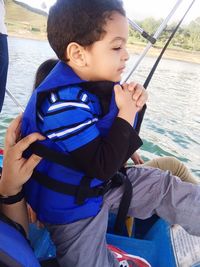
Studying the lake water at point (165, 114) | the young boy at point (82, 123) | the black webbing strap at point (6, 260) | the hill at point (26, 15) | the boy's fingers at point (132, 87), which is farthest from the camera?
the lake water at point (165, 114)

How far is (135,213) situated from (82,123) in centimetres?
42

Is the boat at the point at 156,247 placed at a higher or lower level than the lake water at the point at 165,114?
higher

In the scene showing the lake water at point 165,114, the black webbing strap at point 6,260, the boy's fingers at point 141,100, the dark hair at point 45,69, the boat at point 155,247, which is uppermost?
the boy's fingers at point 141,100

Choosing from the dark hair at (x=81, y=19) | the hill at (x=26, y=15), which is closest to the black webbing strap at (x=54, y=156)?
the dark hair at (x=81, y=19)

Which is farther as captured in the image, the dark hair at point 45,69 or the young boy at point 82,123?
the dark hair at point 45,69

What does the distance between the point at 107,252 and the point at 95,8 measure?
0.66 m

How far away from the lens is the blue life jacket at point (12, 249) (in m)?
0.69

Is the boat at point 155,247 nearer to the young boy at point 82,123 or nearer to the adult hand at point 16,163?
the young boy at point 82,123

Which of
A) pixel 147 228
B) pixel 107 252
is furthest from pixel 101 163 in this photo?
pixel 147 228

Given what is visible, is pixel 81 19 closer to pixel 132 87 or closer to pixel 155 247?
pixel 132 87

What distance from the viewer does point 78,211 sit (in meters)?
1.02

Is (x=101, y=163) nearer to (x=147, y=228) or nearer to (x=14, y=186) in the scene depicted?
(x=14, y=186)

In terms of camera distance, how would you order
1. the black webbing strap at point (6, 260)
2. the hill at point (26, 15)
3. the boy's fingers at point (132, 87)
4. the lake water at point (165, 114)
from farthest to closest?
the lake water at point (165, 114), the hill at point (26, 15), the boy's fingers at point (132, 87), the black webbing strap at point (6, 260)

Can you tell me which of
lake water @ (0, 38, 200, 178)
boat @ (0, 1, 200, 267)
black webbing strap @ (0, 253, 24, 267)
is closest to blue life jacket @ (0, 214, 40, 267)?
black webbing strap @ (0, 253, 24, 267)
